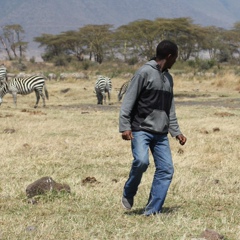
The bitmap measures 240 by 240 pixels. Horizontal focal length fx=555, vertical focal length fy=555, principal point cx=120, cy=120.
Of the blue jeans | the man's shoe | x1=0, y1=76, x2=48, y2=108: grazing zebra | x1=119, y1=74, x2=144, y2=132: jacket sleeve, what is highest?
x1=119, y1=74, x2=144, y2=132: jacket sleeve

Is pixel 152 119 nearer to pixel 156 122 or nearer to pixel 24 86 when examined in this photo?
pixel 156 122

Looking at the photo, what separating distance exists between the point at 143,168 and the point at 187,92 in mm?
22970

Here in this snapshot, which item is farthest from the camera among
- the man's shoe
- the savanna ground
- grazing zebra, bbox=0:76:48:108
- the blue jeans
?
grazing zebra, bbox=0:76:48:108

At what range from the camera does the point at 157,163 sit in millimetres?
5156

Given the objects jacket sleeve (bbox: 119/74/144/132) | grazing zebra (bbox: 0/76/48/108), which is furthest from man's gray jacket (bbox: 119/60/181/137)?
grazing zebra (bbox: 0/76/48/108)

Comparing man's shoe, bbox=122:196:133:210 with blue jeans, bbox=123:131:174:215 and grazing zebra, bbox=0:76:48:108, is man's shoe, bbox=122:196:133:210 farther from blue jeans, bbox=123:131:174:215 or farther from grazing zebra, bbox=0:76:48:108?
grazing zebra, bbox=0:76:48:108

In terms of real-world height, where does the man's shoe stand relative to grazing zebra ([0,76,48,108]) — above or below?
above

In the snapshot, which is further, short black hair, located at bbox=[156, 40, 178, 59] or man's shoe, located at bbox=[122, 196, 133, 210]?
man's shoe, located at bbox=[122, 196, 133, 210]

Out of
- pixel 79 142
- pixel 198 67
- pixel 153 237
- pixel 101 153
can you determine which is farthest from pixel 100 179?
pixel 198 67

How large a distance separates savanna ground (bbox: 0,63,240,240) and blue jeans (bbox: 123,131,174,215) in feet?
0.54

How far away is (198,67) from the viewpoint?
4300 centimetres

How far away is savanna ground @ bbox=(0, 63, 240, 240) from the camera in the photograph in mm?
4789

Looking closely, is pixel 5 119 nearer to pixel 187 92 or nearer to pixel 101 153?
pixel 101 153

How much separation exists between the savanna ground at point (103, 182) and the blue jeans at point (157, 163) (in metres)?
0.17
